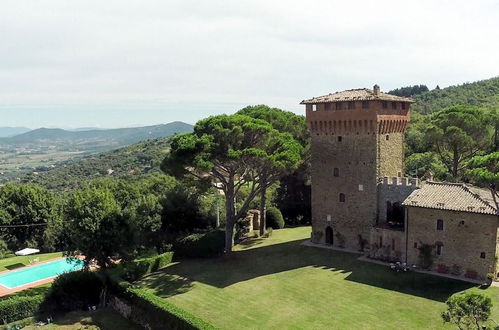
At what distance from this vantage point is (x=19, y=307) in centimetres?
2562

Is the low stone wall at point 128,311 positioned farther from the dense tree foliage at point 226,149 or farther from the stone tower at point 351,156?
the stone tower at point 351,156

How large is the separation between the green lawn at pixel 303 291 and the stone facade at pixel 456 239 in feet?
4.26

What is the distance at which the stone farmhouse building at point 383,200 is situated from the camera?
79.9 feet

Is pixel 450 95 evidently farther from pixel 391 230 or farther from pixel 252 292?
pixel 252 292

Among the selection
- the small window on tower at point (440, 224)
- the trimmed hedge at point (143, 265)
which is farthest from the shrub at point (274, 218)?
the small window on tower at point (440, 224)

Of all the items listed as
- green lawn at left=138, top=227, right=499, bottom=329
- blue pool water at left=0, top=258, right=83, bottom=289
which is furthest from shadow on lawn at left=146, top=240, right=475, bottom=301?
blue pool water at left=0, top=258, right=83, bottom=289

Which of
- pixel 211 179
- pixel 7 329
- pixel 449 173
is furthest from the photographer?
pixel 449 173

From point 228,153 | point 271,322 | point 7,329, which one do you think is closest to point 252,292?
point 271,322

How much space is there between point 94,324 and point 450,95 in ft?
313

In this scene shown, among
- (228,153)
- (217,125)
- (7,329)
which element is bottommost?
(7,329)

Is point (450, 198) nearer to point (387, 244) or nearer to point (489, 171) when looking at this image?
point (489, 171)

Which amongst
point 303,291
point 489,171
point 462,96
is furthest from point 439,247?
point 462,96

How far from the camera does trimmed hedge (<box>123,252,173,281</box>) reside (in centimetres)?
2922

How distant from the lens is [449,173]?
42.9 metres
